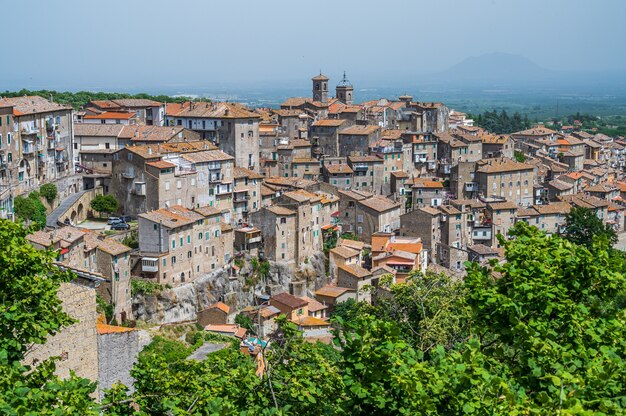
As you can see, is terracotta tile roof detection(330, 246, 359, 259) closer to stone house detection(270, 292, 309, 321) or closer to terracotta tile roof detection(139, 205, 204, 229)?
stone house detection(270, 292, 309, 321)

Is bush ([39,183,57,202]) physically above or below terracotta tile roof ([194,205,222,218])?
above

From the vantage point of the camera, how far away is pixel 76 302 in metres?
22.5

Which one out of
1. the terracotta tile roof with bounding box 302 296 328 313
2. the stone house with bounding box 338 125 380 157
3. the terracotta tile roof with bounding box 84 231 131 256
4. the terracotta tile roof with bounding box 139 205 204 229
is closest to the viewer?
the terracotta tile roof with bounding box 84 231 131 256

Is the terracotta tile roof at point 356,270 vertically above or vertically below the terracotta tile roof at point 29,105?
below

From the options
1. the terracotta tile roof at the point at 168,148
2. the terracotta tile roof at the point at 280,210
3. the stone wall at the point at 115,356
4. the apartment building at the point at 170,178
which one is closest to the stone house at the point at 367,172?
the terracotta tile roof at the point at 168,148

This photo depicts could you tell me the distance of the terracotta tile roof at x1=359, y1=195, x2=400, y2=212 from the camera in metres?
54.4

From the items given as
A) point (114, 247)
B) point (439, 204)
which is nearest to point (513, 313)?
point (114, 247)

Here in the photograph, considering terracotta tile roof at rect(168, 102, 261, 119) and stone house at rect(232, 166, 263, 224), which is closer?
stone house at rect(232, 166, 263, 224)

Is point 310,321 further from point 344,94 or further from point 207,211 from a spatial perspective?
point 344,94

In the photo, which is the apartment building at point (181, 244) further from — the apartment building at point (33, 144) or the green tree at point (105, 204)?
the apartment building at point (33, 144)

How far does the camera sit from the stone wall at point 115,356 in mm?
24859

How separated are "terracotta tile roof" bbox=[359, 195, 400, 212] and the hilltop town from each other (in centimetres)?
16

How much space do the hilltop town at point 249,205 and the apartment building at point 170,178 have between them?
10 cm

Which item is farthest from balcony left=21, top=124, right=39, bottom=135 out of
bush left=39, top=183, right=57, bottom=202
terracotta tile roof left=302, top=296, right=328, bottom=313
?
terracotta tile roof left=302, top=296, right=328, bottom=313
